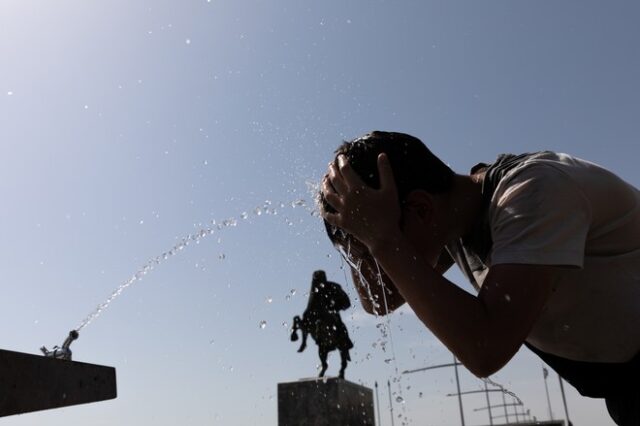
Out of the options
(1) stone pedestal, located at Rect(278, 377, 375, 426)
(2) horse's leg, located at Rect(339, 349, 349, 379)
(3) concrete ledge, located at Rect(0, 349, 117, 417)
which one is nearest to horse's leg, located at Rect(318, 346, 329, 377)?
(2) horse's leg, located at Rect(339, 349, 349, 379)

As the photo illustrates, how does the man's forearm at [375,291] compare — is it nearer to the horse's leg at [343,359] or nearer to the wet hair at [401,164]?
the wet hair at [401,164]

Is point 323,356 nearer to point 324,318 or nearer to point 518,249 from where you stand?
point 324,318

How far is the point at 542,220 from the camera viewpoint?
1.56m

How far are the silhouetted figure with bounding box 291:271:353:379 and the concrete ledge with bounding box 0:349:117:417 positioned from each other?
12.0m

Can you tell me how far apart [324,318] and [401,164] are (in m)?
13.8

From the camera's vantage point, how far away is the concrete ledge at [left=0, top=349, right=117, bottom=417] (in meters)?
2.64

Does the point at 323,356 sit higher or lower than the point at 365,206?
higher

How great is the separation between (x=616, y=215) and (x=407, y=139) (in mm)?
674

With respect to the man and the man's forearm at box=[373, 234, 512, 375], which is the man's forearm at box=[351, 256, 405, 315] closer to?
the man

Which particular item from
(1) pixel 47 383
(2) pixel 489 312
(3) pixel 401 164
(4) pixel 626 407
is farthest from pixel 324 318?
(2) pixel 489 312

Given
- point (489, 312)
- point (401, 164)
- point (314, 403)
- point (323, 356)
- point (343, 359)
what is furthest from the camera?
point (323, 356)

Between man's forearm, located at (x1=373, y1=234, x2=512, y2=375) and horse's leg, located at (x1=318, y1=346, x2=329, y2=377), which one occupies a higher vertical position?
horse's leg, located at (x1=318, y1=346, x2=329, y2=377)

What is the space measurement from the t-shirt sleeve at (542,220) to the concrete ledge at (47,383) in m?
2.10

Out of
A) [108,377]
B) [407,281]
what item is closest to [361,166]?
[407,281]
